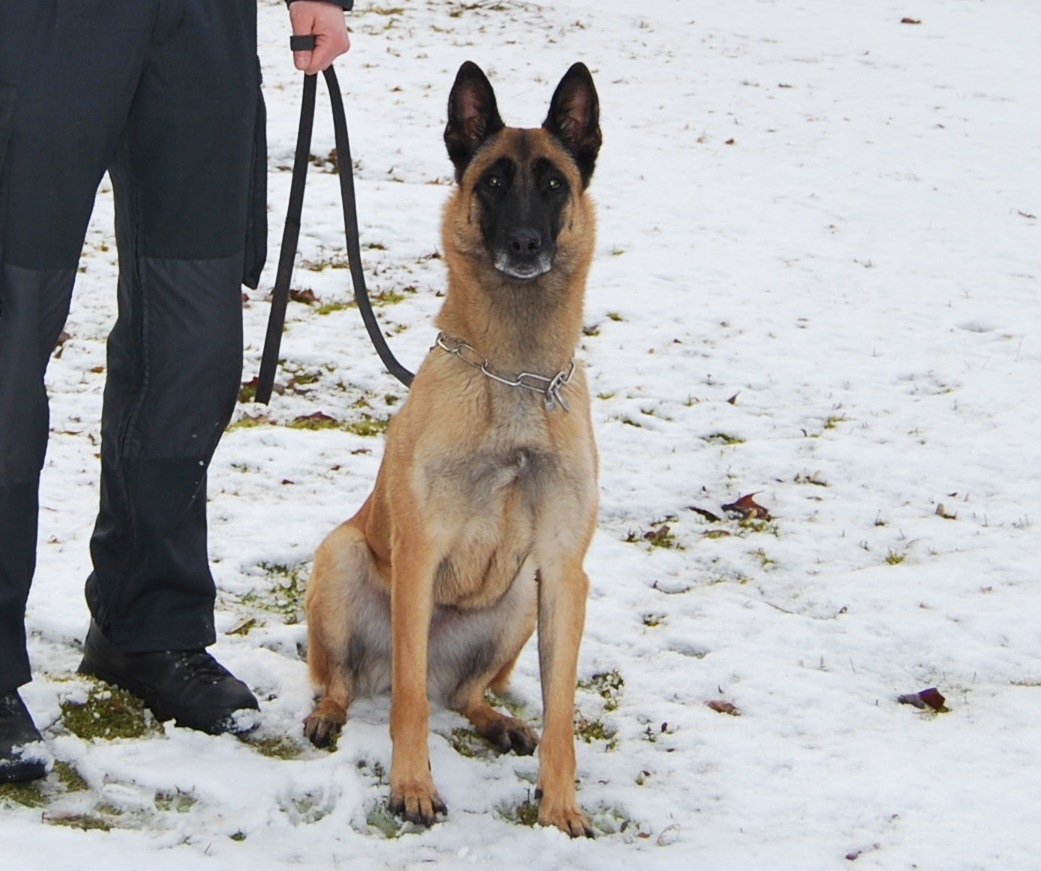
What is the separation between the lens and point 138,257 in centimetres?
304

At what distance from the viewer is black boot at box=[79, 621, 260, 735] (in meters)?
3.18

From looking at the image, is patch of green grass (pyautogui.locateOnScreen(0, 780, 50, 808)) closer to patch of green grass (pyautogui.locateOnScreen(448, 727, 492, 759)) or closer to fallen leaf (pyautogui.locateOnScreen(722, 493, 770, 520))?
patch of green grass (pyautogui.locateOnScreen(448, 727, 492, 759))

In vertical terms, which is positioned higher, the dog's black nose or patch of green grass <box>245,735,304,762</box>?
the dog's black nose

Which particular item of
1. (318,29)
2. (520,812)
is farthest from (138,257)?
(520,812)

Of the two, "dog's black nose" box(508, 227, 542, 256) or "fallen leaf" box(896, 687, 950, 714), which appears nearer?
"dog's black nose" box(508, 227, 542, 256)

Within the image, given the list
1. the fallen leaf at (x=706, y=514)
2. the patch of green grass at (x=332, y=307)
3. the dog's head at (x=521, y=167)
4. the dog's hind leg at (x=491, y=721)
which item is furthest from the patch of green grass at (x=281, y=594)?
the patch of green grass at (x=332, y=307)

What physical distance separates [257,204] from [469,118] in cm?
62

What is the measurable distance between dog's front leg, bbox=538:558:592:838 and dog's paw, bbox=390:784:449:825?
0.81 feet

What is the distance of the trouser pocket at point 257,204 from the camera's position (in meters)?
3.13

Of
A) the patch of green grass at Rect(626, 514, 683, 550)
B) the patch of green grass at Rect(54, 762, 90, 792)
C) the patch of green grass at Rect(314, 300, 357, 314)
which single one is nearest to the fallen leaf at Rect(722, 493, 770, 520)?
the patch of green grass at Rect(626, 514, 683, 550)

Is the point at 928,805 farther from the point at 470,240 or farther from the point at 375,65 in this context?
the point at 375,65

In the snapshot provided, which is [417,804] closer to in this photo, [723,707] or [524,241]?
[723,707]

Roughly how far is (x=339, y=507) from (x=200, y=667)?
143 cm

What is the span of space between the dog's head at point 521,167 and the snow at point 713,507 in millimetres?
1285
